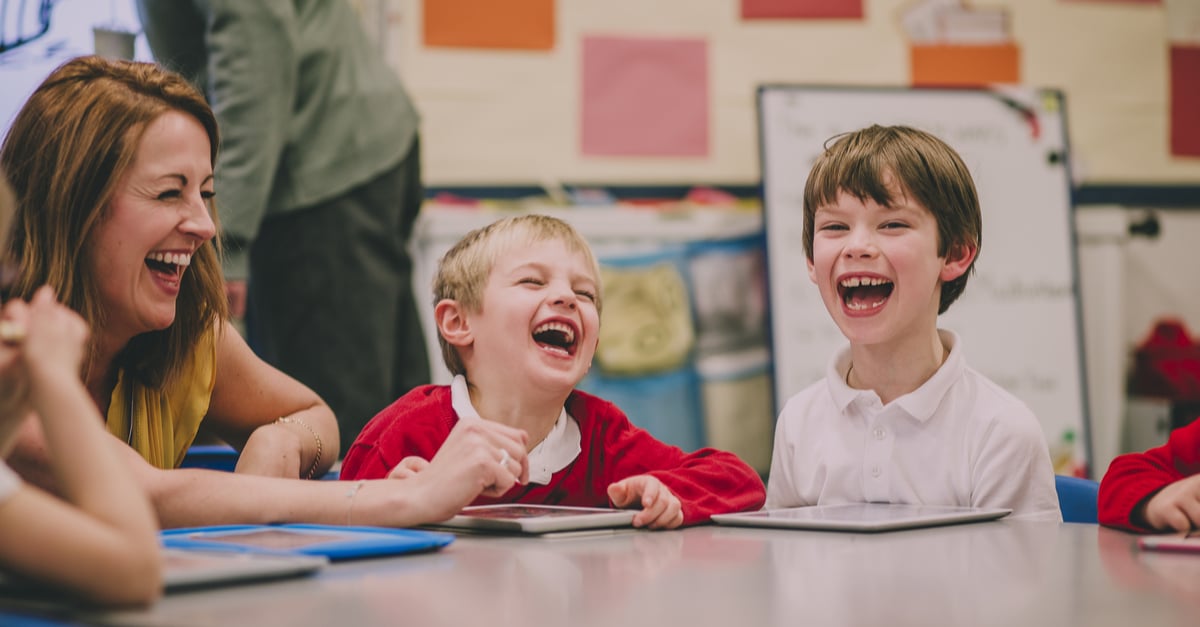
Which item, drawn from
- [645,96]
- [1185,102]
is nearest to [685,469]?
[645,96]

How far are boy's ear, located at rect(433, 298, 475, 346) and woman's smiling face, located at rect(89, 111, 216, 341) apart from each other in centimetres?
37

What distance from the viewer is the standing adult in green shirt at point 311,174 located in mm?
2412

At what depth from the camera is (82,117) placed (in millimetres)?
1326

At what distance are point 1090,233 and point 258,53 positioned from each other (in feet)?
8.77

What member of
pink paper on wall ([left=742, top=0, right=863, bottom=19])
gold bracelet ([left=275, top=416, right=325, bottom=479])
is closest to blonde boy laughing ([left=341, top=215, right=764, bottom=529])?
gold bracelet ([left=275, top=416, right=325, bottom=479])

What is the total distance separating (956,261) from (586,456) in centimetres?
61

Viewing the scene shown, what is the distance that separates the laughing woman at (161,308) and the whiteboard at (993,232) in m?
2.14

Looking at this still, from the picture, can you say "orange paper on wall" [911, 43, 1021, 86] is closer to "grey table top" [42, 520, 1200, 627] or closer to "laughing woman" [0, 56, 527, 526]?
"laughing woman" [0, 56, 527, 526]

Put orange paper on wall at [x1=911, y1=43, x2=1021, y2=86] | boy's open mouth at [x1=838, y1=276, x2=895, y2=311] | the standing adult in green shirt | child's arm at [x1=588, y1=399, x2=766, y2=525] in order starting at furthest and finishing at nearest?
orange paper on wall at [x1=911, y1=43, x2=1021, y2=86]
the standing adult in green shirt
boy's open mouth at [x1=838, y1=276, x2=895, y2=311]
child's arm at [x1=588, y1=399, x2=766, y2=525]

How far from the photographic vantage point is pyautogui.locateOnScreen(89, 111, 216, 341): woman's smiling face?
1356mm

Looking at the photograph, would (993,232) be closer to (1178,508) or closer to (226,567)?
(1178,508)

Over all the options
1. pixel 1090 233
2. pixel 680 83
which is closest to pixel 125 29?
pixel 680 83

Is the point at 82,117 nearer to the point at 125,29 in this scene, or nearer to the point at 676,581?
the point at 676,581

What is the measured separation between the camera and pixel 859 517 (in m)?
1.23
